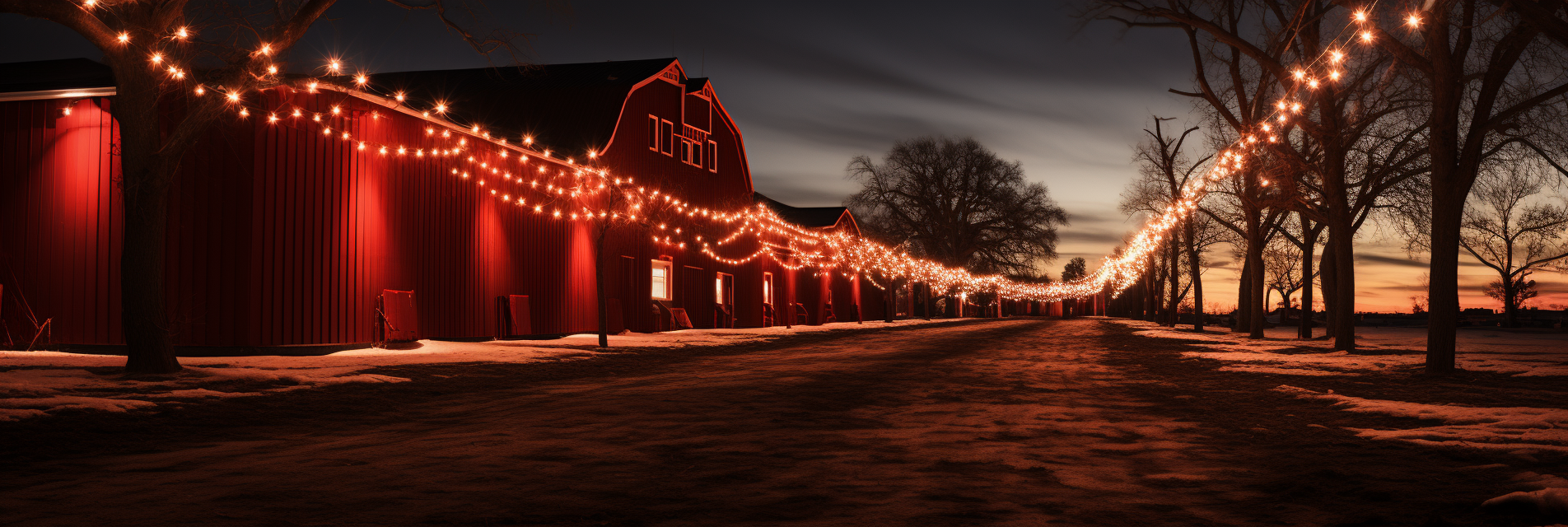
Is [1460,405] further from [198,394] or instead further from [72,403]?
[72,403]

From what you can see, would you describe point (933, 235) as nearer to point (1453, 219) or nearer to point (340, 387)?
point (1453, 219)

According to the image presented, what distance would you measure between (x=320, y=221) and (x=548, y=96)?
11.4 meters

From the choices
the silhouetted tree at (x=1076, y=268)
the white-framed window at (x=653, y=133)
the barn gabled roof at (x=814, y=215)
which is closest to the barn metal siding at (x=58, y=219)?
the white-framed window at (x=653, y=133)

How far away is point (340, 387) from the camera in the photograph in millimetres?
9055

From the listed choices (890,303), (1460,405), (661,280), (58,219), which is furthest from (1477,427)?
(890,303)

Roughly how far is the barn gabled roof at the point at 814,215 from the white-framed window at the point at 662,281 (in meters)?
17.2

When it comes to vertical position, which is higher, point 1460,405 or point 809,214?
point 809,214

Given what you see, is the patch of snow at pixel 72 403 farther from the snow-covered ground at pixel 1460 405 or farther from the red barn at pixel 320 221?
the snow-covered ground at pixel 1460 405

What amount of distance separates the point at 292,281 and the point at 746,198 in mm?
19296

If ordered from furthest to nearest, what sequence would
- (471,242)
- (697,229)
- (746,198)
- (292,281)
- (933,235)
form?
1. (933,235)
2. (746,198)
3. (697,229)
4. (471,242)
5. (292,281)

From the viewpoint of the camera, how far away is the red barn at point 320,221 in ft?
40.9

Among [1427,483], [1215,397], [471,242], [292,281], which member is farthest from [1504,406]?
[471,242]

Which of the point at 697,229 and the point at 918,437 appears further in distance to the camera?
the point at 697,229

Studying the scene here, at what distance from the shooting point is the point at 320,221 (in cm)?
1359
